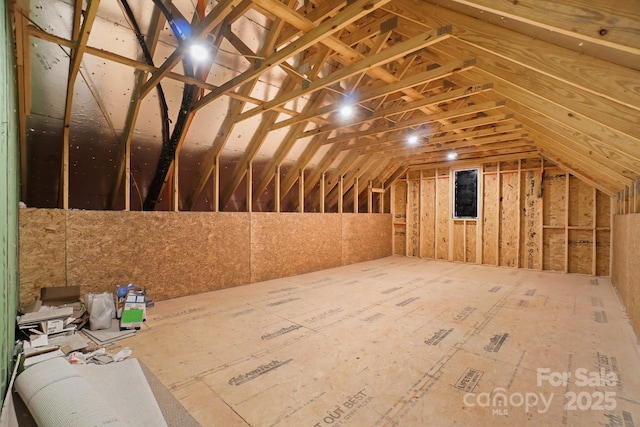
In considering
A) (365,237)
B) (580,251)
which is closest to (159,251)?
(365,237)

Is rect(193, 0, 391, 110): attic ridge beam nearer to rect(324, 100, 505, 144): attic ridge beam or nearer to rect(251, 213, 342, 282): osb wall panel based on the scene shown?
rect(324, 100, 505, 144): attic ridge beam

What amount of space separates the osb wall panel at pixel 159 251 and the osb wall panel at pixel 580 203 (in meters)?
6.34

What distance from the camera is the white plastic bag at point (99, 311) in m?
2.70

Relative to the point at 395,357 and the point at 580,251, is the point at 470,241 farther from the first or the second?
the point at 395,357

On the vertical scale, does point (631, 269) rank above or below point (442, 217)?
below

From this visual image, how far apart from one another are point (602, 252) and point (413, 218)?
368cm

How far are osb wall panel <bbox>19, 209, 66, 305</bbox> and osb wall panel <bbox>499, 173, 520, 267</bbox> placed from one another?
7.67 metres

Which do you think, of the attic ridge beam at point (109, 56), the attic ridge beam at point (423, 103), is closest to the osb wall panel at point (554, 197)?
the attic ridge beam at point (423, 103)

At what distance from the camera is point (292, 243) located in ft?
17.5

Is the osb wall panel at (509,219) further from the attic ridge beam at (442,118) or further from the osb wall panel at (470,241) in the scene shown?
the attic ridge beam at (442,118)

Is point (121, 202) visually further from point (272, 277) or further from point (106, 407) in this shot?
point (106, 407)

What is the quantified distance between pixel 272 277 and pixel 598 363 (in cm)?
414

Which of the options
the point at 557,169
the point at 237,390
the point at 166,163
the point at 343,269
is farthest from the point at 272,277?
the point at 557,169

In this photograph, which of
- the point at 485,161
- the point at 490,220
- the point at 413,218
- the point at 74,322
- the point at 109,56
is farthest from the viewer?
the point at 413,218
